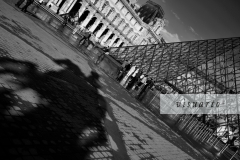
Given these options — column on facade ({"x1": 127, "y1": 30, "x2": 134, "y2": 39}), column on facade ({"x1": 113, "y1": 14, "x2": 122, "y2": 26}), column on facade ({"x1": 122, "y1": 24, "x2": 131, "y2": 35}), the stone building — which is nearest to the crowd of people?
the stone building

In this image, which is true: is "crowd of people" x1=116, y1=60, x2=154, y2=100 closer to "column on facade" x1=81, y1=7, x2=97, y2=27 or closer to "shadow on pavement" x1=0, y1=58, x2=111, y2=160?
"shadow on pavement" x1=0, y1=58, x2=111, y2=160

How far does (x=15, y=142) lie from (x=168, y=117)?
12046 millimetres

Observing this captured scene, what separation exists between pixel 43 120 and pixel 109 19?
39727mm

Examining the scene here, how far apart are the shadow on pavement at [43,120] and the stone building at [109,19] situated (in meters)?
34.0

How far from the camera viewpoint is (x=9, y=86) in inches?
120

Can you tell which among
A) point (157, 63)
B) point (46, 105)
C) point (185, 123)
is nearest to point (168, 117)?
point (185, 123)

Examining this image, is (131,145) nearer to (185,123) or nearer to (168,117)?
(185,123)

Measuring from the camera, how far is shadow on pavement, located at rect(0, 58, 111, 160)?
2137mm

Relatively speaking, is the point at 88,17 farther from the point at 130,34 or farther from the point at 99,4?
the point at 130,34

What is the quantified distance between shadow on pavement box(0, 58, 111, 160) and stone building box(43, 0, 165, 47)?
3403cm

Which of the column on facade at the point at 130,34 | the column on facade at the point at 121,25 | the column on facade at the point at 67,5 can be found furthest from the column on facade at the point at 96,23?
the column on facade at the point at 130,34

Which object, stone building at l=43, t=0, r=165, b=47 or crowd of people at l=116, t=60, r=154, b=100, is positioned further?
stone building at l=43, t=0, r=165, b=47

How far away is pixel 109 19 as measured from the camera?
39.3 metres

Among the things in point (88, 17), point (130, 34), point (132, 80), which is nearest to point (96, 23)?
point (88, 17)
